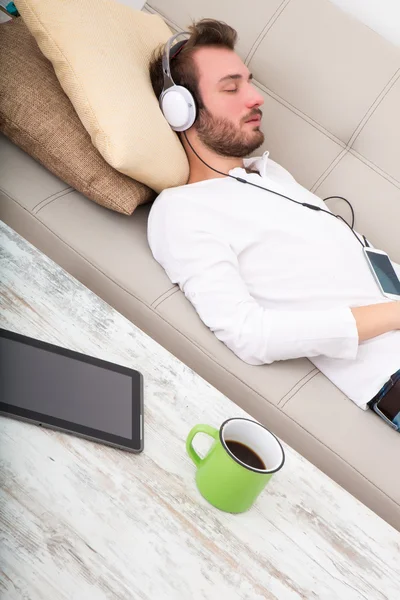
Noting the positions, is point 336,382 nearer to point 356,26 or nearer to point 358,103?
point 358,103

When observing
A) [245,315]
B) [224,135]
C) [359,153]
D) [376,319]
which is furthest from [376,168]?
[245,315]

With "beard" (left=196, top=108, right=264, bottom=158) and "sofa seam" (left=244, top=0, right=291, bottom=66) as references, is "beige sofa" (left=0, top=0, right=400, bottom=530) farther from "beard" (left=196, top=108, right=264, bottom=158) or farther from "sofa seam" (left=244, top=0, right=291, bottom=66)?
"beard" (left=196, top=108, right=264, bottom=158)

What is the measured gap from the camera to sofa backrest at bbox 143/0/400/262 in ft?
5.40

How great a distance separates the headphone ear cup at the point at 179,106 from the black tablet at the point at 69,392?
2.48 ft

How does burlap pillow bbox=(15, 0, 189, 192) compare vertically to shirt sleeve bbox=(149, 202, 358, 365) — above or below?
above

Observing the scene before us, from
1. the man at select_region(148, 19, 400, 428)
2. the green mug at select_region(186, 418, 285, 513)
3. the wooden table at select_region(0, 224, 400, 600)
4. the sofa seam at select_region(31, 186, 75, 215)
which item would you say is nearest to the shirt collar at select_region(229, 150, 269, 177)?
the man at select_region(148, 19, 400, 428)

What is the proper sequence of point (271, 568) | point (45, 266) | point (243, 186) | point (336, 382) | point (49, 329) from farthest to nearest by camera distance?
point (243, 186), point (336, 382), point (45, 266), point (49, 329), point (271, 568)

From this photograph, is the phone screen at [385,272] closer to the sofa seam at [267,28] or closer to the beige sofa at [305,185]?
the beige sofa at [305,185]

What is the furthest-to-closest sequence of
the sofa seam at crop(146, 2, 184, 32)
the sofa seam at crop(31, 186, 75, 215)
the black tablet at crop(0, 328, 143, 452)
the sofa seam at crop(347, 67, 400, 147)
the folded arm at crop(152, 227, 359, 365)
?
the sofa seam at crop(146, 2, 184, 32) → the sofa seam at crop(347, 67, 400, 147) → the sofa seam at crop(31, 186, 75, 215) → the folded arm at crop(152, 227, 359, 365) → the black tablet at crop(0, 328, 143, 452)

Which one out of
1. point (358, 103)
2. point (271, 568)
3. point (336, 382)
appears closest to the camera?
point (271, 568)

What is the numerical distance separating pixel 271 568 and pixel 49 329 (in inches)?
17.6

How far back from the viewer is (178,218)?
4.35ft

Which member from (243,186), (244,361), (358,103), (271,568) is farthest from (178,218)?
(271,568)

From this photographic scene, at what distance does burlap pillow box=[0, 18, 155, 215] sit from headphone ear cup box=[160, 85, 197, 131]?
0.63 feet
